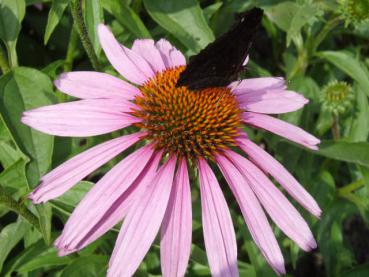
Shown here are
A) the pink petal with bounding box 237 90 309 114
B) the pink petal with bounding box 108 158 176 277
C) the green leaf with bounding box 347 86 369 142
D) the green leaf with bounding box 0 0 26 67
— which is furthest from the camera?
the green leaf with bounding box 347 86 369 142

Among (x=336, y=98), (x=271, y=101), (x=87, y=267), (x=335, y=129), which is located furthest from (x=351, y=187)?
(x=87, y=267)

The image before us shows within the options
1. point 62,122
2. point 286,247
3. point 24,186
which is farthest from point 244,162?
point 286,247

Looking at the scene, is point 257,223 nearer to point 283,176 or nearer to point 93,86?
point 283,176

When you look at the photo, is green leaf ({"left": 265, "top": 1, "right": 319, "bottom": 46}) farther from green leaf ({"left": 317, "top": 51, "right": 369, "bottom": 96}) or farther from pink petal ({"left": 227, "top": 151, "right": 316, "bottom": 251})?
pink petal ({"left": 227, "top": 151, "right": 316, "bottom": 251})

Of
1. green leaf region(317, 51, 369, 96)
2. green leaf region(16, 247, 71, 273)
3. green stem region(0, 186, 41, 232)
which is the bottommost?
green leaf region(16, 247, 71, 273)

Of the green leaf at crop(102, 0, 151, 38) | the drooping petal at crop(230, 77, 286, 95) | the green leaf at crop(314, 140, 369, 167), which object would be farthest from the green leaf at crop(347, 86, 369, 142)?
the green leaf at crop(102, 0, 151, 38)

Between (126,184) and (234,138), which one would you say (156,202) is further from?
(234,138)

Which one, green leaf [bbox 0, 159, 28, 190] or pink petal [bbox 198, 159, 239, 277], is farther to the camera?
green leaf [bbox 0, 159, 28, 190]
